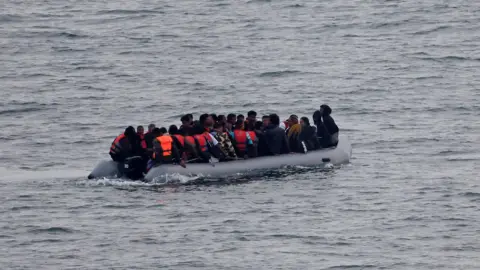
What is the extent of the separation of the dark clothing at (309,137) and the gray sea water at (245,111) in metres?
0.92

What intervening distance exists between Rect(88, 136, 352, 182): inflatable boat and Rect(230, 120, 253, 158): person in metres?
0.26

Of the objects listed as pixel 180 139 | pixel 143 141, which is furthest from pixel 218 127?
pixel 143 141

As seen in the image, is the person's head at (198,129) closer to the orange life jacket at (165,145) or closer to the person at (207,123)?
the person at (207,123)

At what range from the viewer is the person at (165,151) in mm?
30375

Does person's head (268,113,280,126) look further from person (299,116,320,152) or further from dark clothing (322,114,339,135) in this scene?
dark clothing (322,114,339,135)

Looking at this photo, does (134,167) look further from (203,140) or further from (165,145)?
(203,140)

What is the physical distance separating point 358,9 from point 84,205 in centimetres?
4261

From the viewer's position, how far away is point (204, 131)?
3123 cm

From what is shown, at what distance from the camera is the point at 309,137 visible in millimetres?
33375

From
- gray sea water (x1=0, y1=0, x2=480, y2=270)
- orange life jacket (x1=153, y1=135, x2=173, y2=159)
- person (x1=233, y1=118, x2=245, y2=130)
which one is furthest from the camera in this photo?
person (x1=233, y1=118, x2=245, y2=130)

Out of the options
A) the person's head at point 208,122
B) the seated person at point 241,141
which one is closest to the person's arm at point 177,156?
the person's head at point 208,122

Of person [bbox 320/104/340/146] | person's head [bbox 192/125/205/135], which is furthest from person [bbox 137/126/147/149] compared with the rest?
person [bbox 320/104/340/146]

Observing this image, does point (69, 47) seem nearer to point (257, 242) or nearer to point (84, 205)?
point (84, 205)

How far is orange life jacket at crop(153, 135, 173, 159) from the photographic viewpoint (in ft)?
99.5
